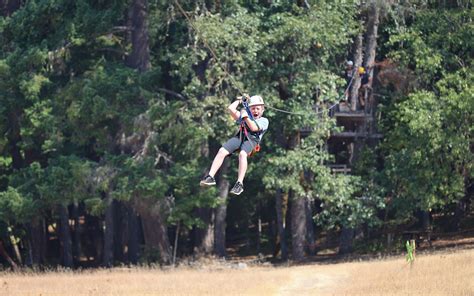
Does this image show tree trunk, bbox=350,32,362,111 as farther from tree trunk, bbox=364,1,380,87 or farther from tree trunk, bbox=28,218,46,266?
tree trunk, bbox=28,218,46,266

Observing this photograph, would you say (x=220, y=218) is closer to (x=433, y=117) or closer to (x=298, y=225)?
(x=298, y=225)

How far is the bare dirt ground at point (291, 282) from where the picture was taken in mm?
21375

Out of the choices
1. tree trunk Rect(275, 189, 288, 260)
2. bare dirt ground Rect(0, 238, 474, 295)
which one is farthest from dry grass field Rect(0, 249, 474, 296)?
tree trunk Rect(275, 189, 288, 260)

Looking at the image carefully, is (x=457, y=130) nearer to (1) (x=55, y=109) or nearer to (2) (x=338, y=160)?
(2) (x=338, y=160)

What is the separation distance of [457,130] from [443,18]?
4.29 meters

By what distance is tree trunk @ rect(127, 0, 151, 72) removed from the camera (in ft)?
108

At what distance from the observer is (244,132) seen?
16078 millimetres

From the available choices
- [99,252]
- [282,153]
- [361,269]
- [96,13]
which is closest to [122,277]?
[361,269]

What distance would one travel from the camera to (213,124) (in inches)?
1215

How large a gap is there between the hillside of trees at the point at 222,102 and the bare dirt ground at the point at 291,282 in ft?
16.4

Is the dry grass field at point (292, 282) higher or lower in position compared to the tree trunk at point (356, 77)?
lower

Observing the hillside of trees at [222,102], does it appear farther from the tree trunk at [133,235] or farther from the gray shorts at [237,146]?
the gray shorts at [237,146]

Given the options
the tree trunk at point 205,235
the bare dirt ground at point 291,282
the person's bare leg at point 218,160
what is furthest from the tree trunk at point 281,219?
the person's bare leg at point 218,160

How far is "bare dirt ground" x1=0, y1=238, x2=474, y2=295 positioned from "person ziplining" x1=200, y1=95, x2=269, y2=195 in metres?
6.08
